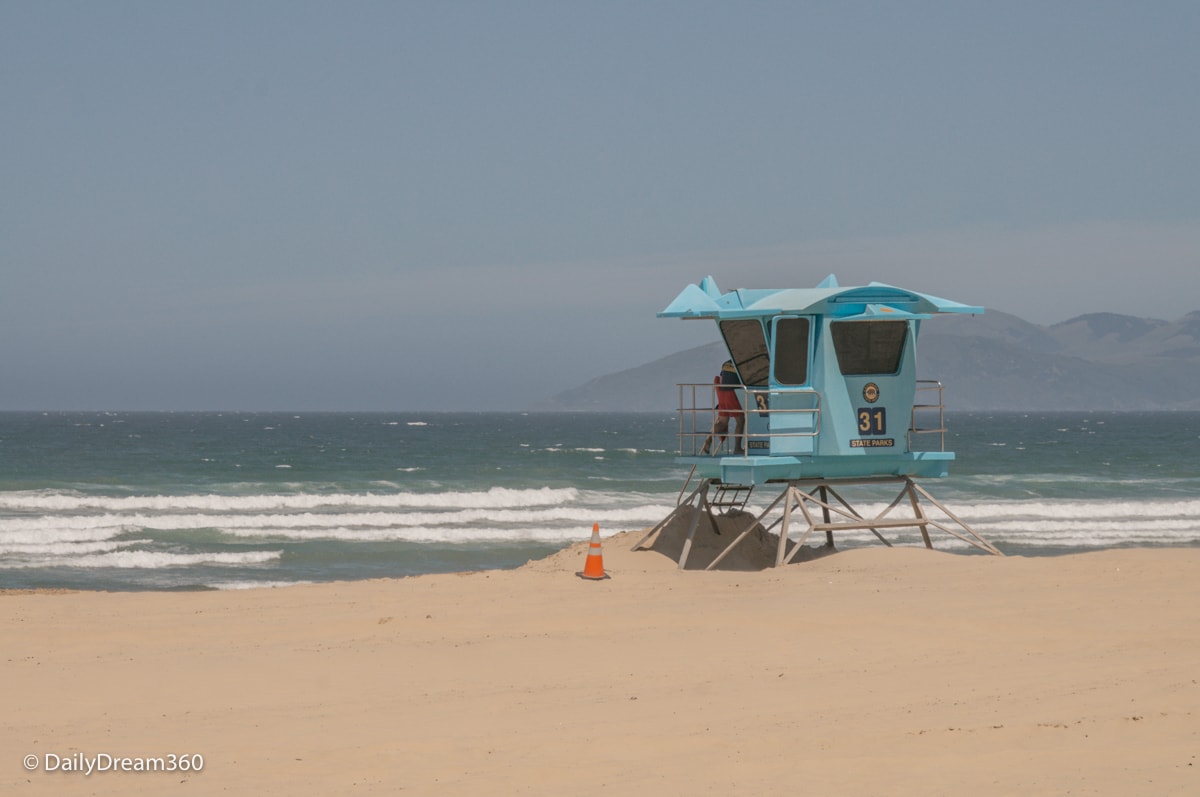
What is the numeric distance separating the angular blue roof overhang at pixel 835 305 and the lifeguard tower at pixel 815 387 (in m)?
0.01

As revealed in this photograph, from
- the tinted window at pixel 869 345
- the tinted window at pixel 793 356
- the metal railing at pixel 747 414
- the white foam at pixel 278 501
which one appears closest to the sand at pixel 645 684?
the metal railing at pixel 747 414

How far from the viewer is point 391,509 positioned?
36281 mm

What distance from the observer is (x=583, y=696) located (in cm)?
940

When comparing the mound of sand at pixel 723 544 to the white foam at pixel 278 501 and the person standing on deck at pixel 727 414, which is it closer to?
the person standing on deck at pixel 727 414

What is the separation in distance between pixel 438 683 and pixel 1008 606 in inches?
229

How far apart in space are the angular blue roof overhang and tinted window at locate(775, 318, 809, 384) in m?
0.36

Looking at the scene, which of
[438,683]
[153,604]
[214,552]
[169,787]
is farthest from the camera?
[214,552]

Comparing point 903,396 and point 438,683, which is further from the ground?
point 903,396

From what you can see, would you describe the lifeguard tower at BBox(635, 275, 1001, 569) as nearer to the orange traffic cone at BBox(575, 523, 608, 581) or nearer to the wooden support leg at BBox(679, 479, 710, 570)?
the wooden support leg at BBox(679, 479, 710, 570)

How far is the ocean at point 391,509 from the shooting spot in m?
24.4

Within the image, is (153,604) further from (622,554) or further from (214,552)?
(214,552)

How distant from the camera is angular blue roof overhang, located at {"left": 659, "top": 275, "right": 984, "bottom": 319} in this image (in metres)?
15.6

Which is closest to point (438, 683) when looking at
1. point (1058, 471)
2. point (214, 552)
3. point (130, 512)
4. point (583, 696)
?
point (583, 696)

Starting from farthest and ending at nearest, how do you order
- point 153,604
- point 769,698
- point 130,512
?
1. point 130,512
2. point 153,604
3. point 769,698
